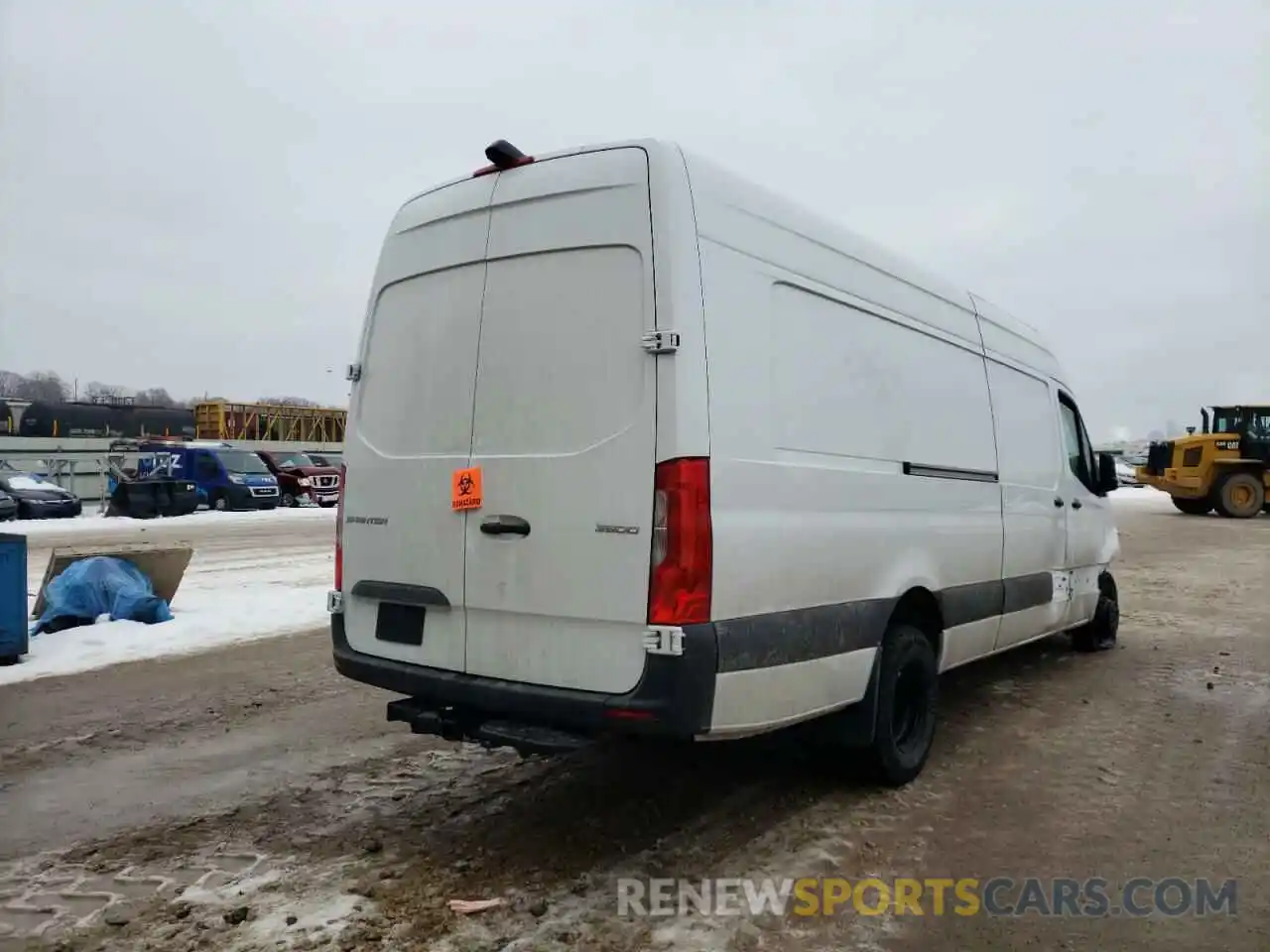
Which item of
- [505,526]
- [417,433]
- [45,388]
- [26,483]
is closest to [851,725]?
[505,526]

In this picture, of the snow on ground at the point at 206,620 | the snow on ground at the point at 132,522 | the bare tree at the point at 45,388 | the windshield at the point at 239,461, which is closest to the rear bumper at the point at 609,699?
the snow on ground at the point at 206,620

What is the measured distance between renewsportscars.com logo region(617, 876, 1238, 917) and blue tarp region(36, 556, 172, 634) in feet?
22.4

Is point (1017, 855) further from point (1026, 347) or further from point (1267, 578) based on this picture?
point (1267, 578)

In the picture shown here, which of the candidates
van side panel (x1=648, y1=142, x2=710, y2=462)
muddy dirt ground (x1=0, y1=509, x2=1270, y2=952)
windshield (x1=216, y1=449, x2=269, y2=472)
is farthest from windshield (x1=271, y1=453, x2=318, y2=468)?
van side panel (x1=648, y1=142, x2=710, y2=462)

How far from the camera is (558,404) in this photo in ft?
11.9

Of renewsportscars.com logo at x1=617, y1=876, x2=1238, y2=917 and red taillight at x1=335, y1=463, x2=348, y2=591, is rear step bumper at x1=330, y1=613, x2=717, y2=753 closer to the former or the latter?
red taillight at x1=335, y1=463, x2=348, y2=591

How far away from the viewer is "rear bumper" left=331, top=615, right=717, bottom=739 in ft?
10.7

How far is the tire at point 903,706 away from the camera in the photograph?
171 inches

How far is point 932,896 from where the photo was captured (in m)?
3.49

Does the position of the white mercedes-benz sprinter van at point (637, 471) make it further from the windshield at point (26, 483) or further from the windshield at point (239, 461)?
the windshield at point (239, 461)

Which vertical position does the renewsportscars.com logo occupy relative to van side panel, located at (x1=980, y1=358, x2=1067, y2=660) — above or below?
below

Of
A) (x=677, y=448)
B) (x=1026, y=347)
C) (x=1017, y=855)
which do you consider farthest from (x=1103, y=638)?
(x=677, y=448)

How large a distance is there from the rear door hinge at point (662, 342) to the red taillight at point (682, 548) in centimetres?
40

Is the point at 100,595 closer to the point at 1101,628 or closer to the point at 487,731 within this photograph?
the point at 487,731
